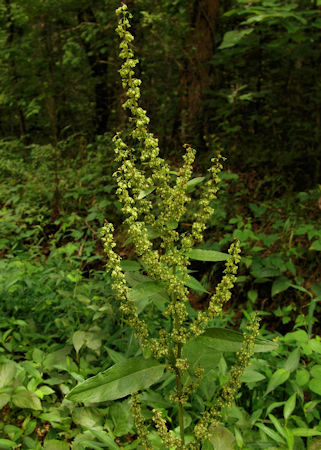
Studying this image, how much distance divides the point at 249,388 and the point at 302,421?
350mm

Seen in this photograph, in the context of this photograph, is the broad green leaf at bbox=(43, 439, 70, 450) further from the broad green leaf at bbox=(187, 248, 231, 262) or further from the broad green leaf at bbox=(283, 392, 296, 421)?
the broad green leaf at bbox=(187, 248, 231, 262)

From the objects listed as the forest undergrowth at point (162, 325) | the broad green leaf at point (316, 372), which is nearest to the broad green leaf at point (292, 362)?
the forest undergrowth at point (162, 325)

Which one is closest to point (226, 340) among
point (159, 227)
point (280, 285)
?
point (159, 227)

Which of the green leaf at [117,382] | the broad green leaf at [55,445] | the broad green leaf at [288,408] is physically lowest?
the broad green leaf at [55,445]

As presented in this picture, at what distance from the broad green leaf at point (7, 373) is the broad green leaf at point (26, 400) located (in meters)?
0.10

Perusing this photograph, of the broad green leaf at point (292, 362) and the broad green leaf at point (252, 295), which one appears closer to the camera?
the broad green leaf at point (292, 362)

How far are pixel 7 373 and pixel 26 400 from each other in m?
0.20

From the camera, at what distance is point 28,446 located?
2205 mm

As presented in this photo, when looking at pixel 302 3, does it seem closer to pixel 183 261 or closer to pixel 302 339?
pixel 302 339

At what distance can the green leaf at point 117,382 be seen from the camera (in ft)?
4.01

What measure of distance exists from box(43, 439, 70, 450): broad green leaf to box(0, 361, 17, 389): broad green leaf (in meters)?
0.43

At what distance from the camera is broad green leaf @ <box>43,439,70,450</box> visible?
2.18 metres

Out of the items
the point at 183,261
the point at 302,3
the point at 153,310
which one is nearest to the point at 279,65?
the point at 302,3

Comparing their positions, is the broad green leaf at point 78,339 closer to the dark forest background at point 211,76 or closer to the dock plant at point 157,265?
the dock plant at point 157,265
